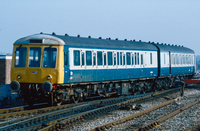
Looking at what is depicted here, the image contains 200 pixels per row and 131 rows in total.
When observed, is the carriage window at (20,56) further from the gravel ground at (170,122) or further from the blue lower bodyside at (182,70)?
the blue lower bodyside at (182,70)

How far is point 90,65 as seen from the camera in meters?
17.6

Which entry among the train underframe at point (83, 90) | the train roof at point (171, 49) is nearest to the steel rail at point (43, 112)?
the train underframe at point (83, 90)

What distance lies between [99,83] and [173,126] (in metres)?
7.98

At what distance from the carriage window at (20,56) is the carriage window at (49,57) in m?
1.06

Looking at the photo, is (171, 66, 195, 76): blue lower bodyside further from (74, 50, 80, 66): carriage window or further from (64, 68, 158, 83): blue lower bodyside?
(74, 50, 80, 66): carriage window

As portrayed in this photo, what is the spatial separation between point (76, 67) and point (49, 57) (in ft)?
5.81

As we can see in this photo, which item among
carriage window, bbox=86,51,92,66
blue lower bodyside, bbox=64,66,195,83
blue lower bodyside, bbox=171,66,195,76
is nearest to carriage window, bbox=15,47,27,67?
blue lower bodyside, bbox=64,66,195,83

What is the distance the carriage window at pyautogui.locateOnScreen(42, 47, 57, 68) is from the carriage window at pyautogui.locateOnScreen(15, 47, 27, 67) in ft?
→ 3.46

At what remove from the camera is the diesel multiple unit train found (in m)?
15.3

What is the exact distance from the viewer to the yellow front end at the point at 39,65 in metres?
15.1

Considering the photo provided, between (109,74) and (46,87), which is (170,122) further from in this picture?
(109,74)

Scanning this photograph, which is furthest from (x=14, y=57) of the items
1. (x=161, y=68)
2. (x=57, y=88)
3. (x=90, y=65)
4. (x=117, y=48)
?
(x=161, y=68)

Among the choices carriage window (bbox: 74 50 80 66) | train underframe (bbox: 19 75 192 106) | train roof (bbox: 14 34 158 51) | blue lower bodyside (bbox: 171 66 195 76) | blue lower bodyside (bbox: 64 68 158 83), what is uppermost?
train roof (bbox: 14 34 158 51)

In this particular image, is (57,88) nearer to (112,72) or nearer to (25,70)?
(25,70)
